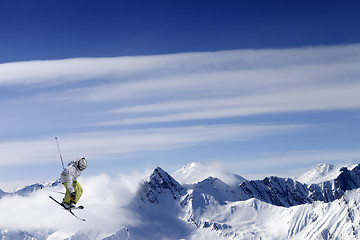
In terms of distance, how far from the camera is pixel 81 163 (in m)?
42.6

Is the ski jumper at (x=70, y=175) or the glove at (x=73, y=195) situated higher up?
the ski jumper at (x=70, y=175)

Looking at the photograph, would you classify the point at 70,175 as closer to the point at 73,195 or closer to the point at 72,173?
the point at 72,173

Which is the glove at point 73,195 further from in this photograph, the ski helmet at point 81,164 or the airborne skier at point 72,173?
the ski helmet at point 81,164

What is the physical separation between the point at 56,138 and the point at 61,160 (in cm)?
212

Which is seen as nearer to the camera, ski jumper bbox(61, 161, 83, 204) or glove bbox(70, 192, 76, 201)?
ski jumper bbox(61, 161, 83, 204)

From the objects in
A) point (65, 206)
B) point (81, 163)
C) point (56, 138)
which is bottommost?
point (65, 206)

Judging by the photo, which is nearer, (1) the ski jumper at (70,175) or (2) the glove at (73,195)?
(1) the ski jumper at (70,175)

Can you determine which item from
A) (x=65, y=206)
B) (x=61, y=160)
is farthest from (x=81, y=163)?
(x=65, y=206)

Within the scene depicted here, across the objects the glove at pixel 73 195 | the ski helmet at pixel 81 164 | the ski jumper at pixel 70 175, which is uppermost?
the ski helmet at pixel 81 164

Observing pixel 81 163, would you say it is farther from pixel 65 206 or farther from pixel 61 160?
pixel 65 206

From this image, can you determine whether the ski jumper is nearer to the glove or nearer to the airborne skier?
the airborne skier

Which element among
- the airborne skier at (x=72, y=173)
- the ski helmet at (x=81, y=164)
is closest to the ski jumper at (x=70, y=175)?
the airborne skier at (x=72, y=173)

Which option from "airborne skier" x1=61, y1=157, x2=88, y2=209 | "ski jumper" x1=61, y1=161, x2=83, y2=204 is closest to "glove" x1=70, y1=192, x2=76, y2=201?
"airborne skier" x1=61, y1=157, x2=88, y2=209

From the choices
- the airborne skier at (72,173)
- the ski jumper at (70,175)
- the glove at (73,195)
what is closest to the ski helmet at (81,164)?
the airborne skier at (72,173)
